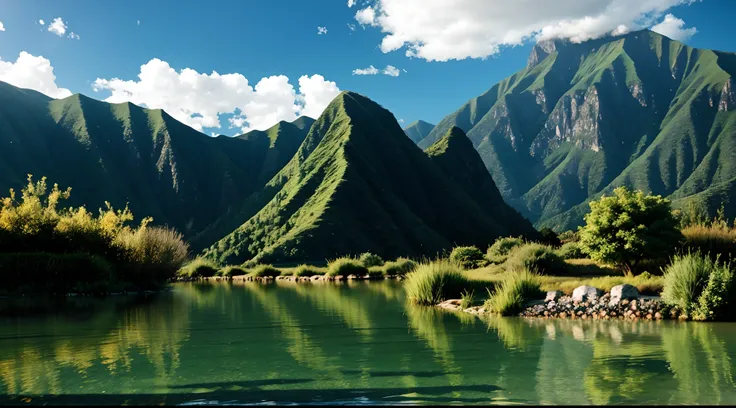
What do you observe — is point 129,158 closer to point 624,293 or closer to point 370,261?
point 370,261

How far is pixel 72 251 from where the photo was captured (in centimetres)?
2677

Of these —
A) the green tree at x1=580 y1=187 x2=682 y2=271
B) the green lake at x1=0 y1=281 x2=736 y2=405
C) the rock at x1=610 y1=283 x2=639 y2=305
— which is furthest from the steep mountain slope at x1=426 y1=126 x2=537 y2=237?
the green lake at x1=0 y1=281 x2=736 y2=405

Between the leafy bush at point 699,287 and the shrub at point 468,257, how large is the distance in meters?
15.7

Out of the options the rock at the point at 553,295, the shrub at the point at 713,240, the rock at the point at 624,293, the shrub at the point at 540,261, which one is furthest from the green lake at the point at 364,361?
the shrub at the point at 713,240

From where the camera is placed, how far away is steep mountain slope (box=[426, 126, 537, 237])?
445ft

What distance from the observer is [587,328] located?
42.4 ft

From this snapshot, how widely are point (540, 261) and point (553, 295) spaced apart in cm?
638

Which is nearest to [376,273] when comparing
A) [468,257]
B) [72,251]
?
[468,257]

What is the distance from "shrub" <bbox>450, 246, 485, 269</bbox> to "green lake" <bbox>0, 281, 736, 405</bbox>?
14205 mm

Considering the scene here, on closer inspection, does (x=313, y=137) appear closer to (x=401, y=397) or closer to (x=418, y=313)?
(x=418, y=313)

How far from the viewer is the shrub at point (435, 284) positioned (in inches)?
770

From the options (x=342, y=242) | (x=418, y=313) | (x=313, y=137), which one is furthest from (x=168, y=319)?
(x=313, y=137)

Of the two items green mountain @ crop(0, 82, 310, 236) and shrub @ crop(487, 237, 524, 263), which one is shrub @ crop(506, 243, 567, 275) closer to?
shrub @ crop(487, 237, 524, 263)

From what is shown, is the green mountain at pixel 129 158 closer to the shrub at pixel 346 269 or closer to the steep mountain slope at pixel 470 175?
the steep mountain slope at pixel 470 175
